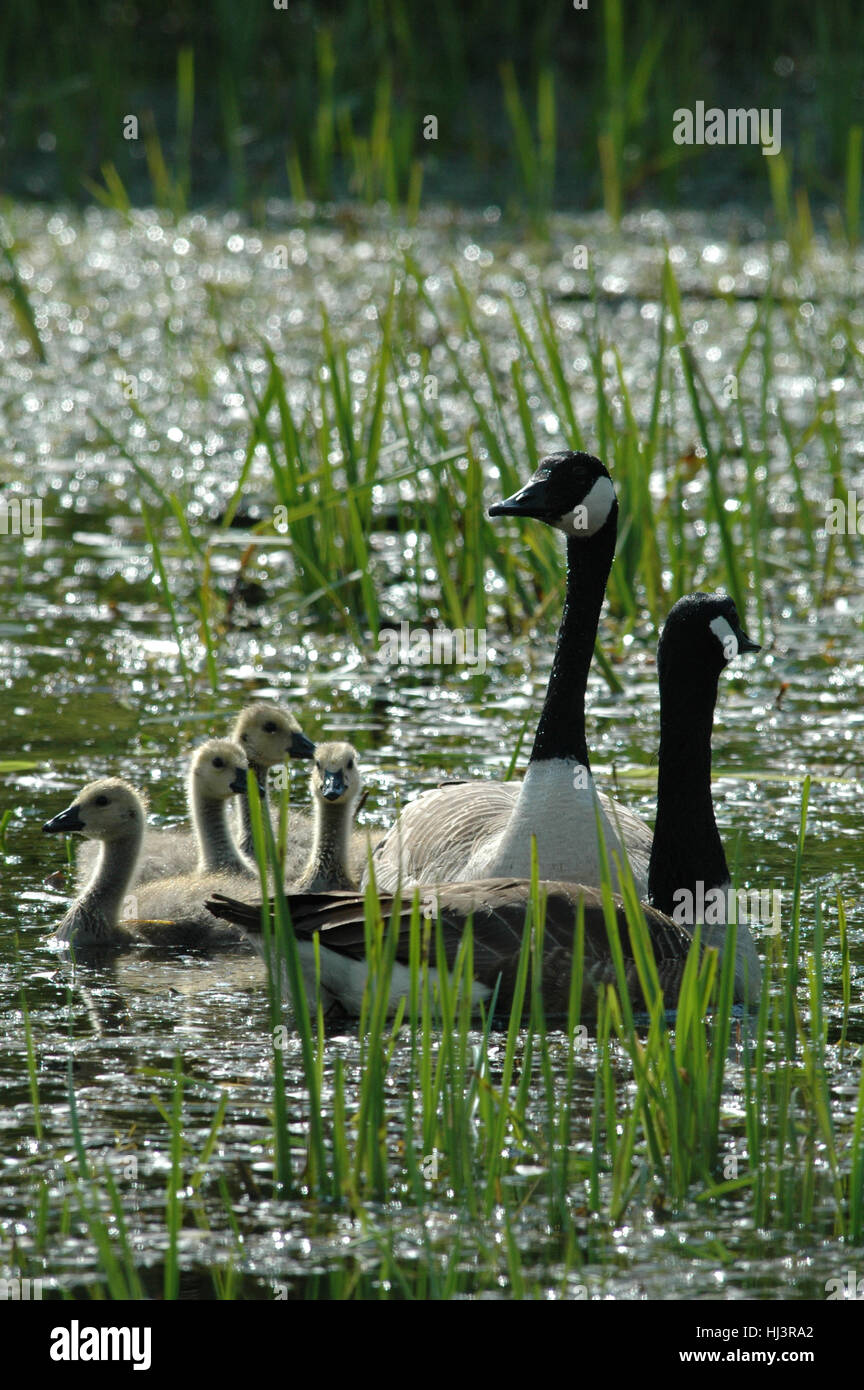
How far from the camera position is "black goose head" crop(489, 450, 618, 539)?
→ 249 inches

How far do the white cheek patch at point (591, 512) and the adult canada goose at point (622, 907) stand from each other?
1.88 ft

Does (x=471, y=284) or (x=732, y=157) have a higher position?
(x=732, y=157)

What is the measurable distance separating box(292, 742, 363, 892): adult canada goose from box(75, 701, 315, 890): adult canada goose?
7.5 inches

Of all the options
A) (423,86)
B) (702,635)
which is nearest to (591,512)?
(702,635)

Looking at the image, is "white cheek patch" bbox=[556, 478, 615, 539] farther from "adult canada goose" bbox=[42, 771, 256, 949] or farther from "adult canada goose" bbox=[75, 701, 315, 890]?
"adult canada goose" bbox=[42, 771, 256, 949]

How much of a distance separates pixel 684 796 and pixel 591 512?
1033mm

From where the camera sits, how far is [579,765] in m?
6.14

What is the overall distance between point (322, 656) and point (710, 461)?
1.79 meters

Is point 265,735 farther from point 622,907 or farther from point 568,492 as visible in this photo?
point 622,907

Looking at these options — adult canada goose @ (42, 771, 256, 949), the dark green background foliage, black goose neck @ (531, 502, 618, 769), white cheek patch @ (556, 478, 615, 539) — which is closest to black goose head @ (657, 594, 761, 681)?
black goose neck @ (531, 502, 618, 769)

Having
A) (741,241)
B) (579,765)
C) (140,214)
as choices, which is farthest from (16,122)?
(579,765)
